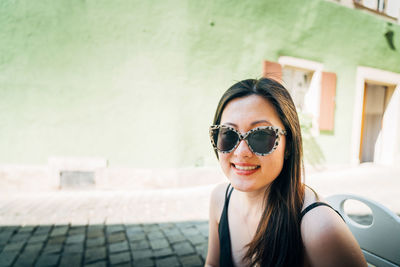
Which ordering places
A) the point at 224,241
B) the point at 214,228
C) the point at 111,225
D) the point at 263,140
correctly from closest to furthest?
the point at 263,140
the point at 224,241
the point at 214,228
the point at 111,225

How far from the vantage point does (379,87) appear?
27.0ft

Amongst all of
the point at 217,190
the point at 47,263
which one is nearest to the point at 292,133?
the point at 217,190

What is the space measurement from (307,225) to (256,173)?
283 millimetres

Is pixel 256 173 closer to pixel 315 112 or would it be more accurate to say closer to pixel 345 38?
pixel 315 112

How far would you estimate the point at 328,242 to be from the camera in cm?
80

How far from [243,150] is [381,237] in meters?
0.82

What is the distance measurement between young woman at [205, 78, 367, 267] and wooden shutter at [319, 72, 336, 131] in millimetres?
6124

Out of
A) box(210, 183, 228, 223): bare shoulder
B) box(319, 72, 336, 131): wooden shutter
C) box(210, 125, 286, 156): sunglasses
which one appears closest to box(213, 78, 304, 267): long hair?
box(210, 125, 286, 156): sunglasses

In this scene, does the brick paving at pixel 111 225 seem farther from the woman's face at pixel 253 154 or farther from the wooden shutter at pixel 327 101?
the wooden shutter at pixel 327 101

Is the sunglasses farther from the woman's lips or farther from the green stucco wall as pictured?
the green stucco wall

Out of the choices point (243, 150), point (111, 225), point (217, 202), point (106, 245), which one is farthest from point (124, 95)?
point (243, 150)

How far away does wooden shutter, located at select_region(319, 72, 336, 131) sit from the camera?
6363 mm

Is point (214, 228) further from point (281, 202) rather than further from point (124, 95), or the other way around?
point (124, 95)

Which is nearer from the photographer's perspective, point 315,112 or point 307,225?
point 307,225
